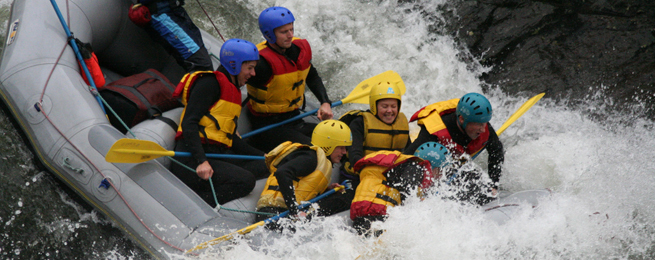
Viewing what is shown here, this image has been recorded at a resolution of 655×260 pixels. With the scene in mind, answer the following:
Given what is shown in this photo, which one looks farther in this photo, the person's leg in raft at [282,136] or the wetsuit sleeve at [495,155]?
the person's leg in raft at [282,136]

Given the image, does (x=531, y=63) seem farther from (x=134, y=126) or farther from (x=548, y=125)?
(x=134, y=126)

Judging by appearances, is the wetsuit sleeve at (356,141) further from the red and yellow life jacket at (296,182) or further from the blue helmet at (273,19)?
the blue helmet at (273,19)

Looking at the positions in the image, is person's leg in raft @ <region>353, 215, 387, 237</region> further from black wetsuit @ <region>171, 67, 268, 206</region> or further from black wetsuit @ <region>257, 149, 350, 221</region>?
black wetsuit @ <region>171, 67, 268, 206</region>

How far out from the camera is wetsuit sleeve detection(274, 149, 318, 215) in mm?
3365

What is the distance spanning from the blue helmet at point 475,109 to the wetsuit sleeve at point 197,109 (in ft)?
5.07

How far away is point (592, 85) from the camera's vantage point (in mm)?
5848

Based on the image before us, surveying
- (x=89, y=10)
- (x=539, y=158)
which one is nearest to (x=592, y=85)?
(x=539, y=158)

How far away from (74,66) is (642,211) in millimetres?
4097

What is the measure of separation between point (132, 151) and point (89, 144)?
37 cm

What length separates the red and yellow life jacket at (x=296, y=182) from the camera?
354cm

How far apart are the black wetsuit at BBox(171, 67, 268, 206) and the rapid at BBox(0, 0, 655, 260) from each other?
484mm

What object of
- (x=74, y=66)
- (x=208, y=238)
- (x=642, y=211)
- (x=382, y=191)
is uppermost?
(x=74, y=66)

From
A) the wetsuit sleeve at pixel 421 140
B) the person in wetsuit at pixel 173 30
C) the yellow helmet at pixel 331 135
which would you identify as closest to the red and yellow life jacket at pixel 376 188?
the yellow helmet at pixel 331 135

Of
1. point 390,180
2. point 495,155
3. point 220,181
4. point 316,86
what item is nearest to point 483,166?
point 495,155
